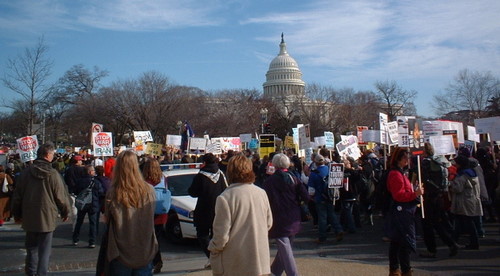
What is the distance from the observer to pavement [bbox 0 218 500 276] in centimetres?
744

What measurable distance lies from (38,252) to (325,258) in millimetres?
4634

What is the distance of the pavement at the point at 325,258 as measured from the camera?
7438 mm

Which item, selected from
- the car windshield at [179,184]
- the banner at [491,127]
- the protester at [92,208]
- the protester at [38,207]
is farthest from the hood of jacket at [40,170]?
the banner at [491,127]

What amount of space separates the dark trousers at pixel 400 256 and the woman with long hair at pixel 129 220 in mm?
3397

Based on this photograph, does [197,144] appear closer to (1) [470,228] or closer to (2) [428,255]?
(1) [470,228]

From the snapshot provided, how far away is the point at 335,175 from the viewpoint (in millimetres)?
10281

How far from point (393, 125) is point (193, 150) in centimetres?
1091

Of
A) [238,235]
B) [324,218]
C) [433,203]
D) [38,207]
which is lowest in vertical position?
[324,218]

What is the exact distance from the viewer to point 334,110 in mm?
75188

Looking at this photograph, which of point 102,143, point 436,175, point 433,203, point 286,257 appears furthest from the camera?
point 102,143

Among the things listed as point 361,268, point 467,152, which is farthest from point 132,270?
point 467,152

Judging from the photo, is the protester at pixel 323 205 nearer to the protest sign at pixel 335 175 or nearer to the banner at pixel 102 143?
the protest sign at pixel 335 175

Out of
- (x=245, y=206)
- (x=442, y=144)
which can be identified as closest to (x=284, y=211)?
(x=245, y=206)

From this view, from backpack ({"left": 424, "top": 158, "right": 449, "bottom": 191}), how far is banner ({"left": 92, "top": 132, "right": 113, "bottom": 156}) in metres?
11.6
